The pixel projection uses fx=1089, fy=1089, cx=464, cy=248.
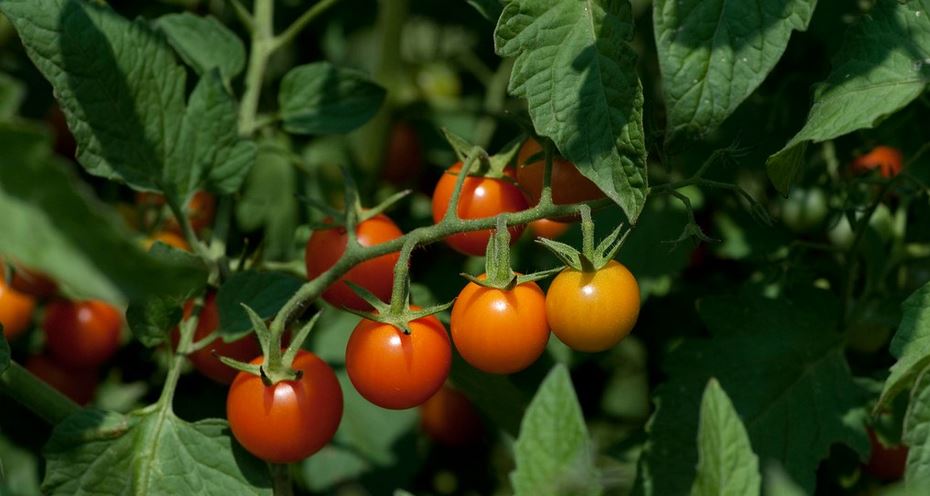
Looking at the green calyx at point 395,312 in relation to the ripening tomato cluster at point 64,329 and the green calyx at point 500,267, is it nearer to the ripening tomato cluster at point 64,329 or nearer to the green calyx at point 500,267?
the green calyx at point 500,267

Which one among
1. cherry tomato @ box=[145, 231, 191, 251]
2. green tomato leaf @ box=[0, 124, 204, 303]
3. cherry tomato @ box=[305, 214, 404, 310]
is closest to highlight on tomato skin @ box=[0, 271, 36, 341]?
cherry tomato @ box=[145, 231, 191, 251]

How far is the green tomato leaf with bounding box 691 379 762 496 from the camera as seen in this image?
787 mm

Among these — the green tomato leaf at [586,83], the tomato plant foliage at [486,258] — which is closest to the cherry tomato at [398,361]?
the tomato plant foliage at [486,258]

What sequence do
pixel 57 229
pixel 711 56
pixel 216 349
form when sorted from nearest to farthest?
1. pixel 57 229
2. pixel 711 56
3. pixel 216 349

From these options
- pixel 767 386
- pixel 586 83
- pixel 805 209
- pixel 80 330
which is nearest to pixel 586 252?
pixel 586 83

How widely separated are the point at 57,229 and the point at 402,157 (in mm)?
1191

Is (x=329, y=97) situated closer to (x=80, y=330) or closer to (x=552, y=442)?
(x=80, y=330)

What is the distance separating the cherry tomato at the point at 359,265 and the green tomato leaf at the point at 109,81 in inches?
7.6

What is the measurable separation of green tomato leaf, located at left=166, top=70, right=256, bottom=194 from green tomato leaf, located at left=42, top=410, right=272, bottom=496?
10.1 inches

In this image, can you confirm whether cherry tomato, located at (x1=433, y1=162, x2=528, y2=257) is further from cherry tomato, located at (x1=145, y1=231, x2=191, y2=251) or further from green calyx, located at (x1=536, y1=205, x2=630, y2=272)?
cherry tomato, located at (x1=145, y1=231, x2=191, y2=251)

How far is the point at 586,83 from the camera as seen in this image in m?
0.97

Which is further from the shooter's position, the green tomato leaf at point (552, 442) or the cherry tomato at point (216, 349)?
the cherry tomato at point (216, 349)

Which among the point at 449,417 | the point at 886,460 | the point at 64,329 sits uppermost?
the point at 64,329

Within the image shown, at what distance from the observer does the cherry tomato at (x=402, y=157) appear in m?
1.77
